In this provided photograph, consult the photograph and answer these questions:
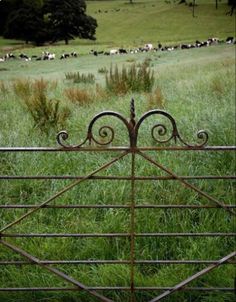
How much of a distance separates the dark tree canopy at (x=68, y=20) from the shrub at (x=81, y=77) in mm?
3173

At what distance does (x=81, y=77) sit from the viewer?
11688mm

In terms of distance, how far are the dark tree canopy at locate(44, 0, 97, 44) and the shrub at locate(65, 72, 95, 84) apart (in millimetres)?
3173

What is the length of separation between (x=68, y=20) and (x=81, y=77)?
473cm

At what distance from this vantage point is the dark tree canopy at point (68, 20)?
6.39 metres

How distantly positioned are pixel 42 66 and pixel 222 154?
7.36 metres

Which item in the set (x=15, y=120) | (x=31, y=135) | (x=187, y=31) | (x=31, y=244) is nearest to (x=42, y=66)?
(x=187, y=31)

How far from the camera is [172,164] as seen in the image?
4.25 metres

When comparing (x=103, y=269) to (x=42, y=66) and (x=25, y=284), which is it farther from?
(x=42, y=66)

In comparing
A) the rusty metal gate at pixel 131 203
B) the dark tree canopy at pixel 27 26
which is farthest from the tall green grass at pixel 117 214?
the dark tree canopy at pixel 27 26

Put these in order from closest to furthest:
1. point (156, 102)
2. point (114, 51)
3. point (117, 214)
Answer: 1. point (117, 214)
2. point (156, 102)
3. point (114, 51)

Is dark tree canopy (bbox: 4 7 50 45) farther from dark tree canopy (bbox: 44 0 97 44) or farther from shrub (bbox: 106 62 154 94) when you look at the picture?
shrub (bbox: 106 62 154 94)

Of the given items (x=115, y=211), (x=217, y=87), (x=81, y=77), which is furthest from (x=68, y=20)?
(x=81, y=77)

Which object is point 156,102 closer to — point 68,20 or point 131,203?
point 68,20

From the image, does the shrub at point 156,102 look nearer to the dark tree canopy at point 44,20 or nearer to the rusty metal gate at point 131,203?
the dark tree canopy at point 44,20
